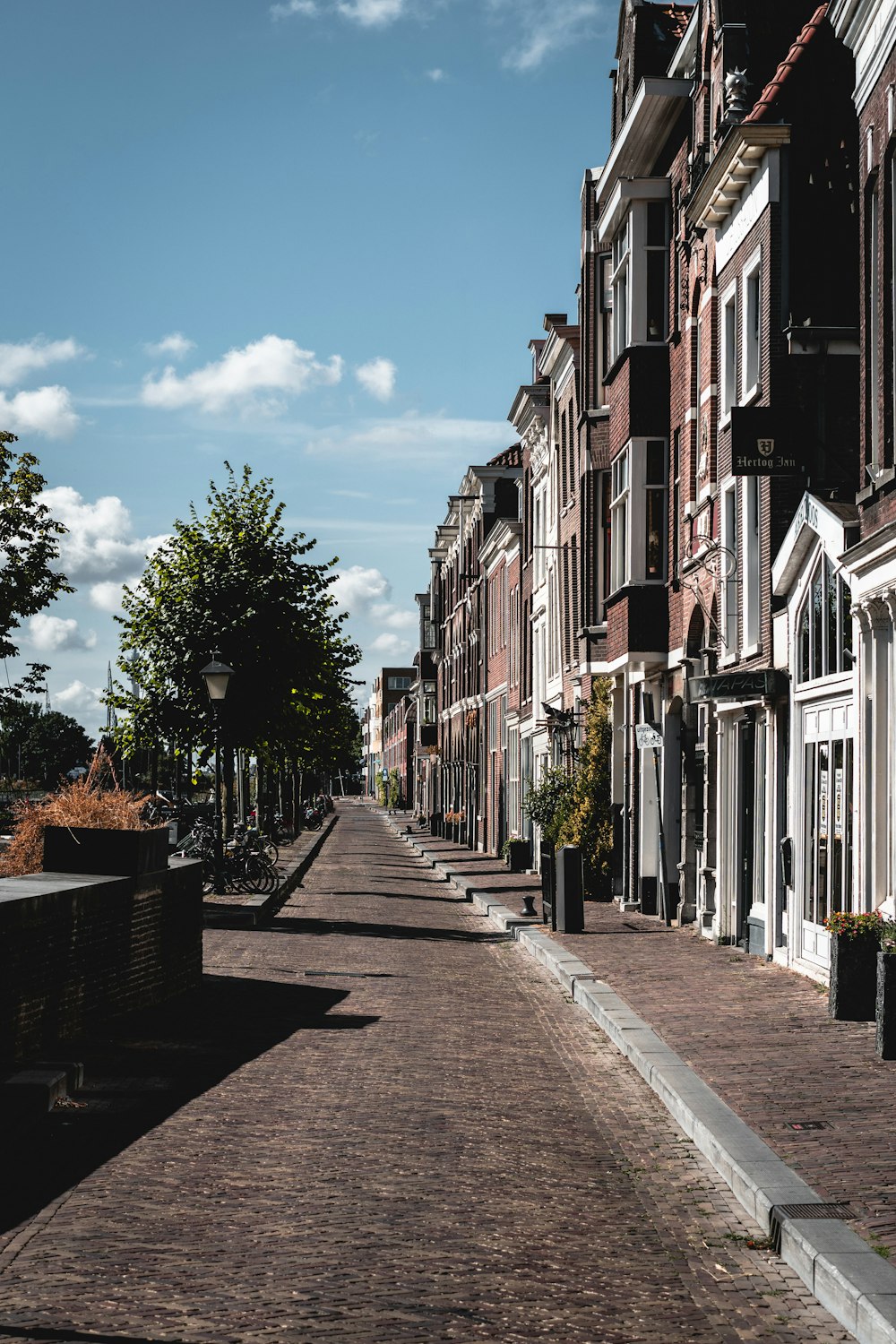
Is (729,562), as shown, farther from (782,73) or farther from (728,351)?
(782,73)

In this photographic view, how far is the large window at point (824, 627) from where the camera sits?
14.9 metres

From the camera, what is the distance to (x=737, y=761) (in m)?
19.2

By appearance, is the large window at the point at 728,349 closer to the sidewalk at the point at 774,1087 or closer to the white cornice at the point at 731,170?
the white cornice at the point at 731,170

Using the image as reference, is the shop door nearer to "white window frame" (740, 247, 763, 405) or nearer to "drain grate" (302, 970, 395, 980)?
"drain grate" (302, 970, 395, 980)

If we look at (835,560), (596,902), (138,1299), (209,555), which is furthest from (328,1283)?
(209,555)

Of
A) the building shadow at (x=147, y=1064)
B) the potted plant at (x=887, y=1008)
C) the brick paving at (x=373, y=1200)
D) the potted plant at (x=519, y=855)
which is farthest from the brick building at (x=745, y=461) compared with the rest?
the potted plant at (x=519, y=855)

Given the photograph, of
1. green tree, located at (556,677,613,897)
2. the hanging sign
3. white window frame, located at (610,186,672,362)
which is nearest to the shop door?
the hanging sign

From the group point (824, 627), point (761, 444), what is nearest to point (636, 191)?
point (761, 444)

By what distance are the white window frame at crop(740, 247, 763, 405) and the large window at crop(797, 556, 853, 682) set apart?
329 cm

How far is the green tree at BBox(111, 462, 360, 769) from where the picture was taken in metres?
29.4

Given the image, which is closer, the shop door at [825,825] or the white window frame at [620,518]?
the shop door at [825,825]

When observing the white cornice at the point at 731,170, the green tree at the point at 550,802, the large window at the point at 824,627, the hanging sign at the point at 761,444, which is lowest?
the green tree at the point at 550,802

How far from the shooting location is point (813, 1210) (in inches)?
253

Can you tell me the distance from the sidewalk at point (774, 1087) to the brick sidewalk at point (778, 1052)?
1 centimetres
